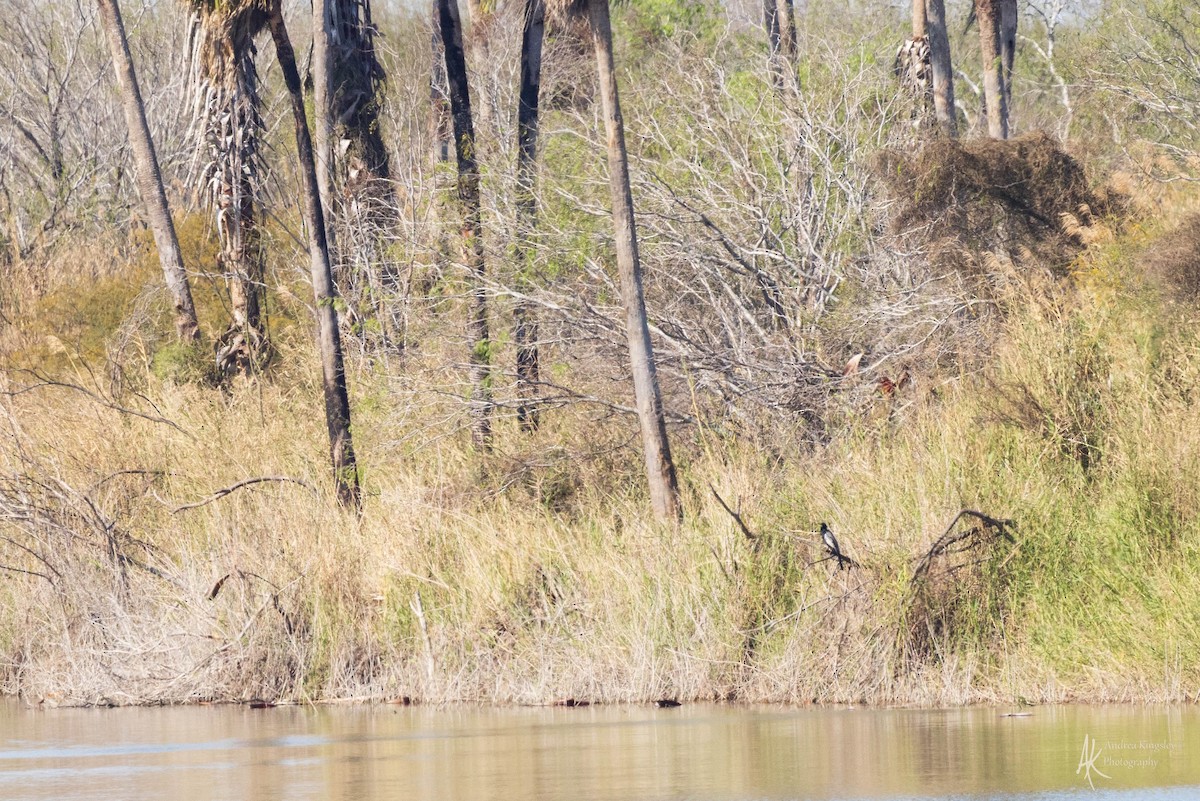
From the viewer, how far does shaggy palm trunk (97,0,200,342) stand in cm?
2681

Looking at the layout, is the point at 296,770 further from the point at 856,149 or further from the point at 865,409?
the point at 856,149

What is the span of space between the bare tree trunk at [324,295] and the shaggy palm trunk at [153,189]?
7099mm

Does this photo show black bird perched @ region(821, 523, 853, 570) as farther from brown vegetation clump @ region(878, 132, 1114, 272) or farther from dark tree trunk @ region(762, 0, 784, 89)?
dark tree trunk @ region(762, 0, 784, 89)

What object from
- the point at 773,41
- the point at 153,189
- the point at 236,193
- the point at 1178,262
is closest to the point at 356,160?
the point at 236,193

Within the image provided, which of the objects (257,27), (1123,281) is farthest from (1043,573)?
(257,27)

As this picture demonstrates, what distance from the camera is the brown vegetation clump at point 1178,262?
18391 millimetres

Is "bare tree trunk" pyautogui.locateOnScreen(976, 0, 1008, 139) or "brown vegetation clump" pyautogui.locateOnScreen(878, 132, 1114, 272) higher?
"bare tree trunk" pyautogui.locateOnScreen(976, 0, 1008, 139)

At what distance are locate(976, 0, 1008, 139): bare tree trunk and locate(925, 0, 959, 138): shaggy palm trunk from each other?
26.7 inches

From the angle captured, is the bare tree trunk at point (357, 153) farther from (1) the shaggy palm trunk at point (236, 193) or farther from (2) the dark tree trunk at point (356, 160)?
(1) the shaggy palm trunk at point (236, 193)

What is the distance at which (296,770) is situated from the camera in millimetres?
10844

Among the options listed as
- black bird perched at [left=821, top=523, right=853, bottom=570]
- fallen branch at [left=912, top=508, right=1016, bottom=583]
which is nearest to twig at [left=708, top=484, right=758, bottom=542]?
black bird perched at [left=821, top=523, right=853, bottom=570]

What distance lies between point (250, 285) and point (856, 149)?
33.9ft

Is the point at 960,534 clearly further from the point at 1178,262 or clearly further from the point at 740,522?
the point at 1178,262

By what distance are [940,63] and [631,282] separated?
9.74m
